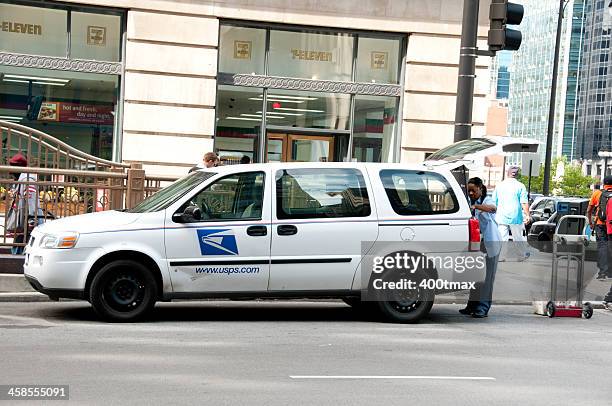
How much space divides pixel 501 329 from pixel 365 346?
2.59 metres

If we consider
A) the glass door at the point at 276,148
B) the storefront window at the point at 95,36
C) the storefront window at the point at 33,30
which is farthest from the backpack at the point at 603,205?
the storefront window at the point at 33,30

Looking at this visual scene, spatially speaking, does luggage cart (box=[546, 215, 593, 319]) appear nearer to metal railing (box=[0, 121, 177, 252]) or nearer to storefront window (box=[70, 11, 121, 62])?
metal railing (box=[0, 121, 177, 252])

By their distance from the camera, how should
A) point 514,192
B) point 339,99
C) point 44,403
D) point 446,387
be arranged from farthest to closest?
point 339,99, point 514,192, point 446,387, point 44,403

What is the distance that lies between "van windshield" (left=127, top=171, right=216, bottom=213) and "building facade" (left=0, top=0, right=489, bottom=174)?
8341 millimetres

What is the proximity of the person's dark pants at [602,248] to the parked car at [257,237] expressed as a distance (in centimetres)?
604

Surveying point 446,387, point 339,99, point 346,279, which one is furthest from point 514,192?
point 446,387

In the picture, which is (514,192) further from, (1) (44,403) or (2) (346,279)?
(1) (44,403)

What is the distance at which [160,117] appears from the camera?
1997cm

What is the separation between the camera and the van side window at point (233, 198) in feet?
36.9

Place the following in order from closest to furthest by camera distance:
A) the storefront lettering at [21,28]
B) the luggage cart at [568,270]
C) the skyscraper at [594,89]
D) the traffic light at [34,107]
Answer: the luggage cart at [568,270], the storefront lettering at [21,28], the traffic light at [34,107], the skyscraper at [594,89]

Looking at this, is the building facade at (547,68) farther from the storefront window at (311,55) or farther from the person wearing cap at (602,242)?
the person wearing cap at (602,242)

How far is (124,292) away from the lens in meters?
11.0

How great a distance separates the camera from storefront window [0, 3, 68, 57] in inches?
758

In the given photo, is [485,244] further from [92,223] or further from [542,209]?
[542,209]
